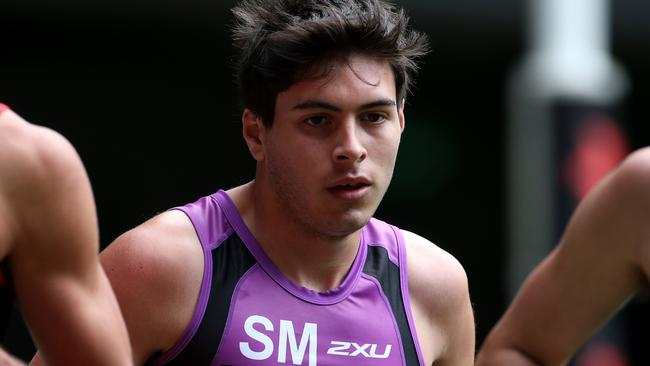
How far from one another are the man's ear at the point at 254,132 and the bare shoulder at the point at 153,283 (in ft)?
1.32

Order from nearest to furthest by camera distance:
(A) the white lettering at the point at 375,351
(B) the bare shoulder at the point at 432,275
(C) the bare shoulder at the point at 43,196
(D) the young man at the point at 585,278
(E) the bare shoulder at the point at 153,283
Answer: (C) the bare shoulder at the point at 43,196 < (E) the bare shoulder at the point at 153,283 < (A) the white lettering at the point at 375,351 < (D) the young man at the point at 585,278 < (B) the bare shoulder at the point at 432,275

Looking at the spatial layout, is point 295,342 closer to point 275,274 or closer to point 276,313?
point 276,313

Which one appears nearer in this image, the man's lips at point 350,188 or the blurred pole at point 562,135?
the man's lips at point 350,188

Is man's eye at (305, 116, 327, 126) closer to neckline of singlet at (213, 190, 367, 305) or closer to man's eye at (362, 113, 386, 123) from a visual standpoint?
man's eye at (362, 113, 386, 123)

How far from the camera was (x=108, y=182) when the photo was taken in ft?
31.7

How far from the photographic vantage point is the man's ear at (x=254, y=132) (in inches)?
156

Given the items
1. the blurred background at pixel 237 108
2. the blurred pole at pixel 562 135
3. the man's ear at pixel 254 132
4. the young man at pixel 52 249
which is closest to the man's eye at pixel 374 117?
the man's ear at pixel 254 132

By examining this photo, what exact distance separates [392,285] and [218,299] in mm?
563

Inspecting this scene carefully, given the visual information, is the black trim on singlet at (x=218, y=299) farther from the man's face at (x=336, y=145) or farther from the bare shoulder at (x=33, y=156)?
the bare shoulder at (x=33, y=156)

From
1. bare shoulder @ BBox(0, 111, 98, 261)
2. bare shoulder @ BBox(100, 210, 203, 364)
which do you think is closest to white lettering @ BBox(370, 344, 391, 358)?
bare shoulder @ BBox(100, 210, 203, 364)

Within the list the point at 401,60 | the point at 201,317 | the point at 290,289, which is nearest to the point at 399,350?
the point at 290,289

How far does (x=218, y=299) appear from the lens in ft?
12.2

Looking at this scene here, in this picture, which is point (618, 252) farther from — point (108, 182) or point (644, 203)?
point (108, 182)

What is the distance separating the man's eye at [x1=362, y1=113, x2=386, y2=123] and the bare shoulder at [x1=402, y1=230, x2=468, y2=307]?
1.58 ft
